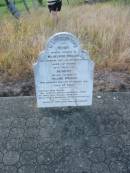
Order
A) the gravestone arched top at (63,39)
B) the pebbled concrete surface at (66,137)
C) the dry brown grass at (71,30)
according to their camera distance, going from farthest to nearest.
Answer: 1. the dry brown grass at (71,30)
2. the gravestone arched top at (63,39)
3. the pebbled concrete surface at (66,137)

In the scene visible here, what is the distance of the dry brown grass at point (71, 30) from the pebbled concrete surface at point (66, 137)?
3.32ft

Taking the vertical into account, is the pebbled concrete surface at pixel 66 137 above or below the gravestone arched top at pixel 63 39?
below

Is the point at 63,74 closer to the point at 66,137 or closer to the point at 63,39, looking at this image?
the point at 63,39

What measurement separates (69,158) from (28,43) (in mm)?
2796

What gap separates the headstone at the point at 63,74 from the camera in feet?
12.1

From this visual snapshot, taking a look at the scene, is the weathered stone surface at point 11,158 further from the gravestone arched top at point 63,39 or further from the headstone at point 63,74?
the gravestone arched top at point 63,39

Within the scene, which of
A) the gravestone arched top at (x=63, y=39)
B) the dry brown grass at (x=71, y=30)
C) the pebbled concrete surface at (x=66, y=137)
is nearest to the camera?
the pebbled concrete surface at (x=66, y=137)

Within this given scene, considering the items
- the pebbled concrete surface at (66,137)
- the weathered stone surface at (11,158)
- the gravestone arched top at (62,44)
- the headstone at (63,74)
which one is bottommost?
the pebbled concrete surface at (66,137)

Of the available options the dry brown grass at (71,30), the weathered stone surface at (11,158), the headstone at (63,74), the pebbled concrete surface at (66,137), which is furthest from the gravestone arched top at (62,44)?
the dry brown grass at (71,30)

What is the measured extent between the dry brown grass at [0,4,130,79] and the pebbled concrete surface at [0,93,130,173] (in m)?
1.01

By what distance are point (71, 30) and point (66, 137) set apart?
324 centimetres

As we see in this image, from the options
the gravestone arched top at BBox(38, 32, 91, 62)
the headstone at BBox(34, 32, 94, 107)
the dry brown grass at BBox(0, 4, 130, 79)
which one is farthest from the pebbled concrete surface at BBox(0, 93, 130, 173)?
the dry brown grass at BBox(0, 4, 130, 79)

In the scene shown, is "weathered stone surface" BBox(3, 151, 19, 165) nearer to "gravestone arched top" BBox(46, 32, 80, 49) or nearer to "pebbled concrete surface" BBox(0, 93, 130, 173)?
"pebbled concrete surface" BBox(0, 93, 130, 173)

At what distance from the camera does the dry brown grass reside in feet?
17.2
